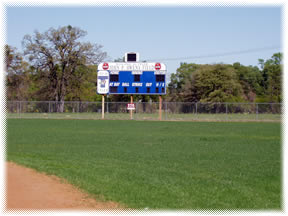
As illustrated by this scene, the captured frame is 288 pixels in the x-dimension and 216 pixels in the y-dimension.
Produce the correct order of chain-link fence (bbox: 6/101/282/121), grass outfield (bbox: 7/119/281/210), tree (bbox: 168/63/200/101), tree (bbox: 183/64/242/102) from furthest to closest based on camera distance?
1. tree (bbox: 168/63/200/101)
2. tree (bbox: 183/64/242/102)
3. chain-link fence (bbox: 6/101/282/121)
4. grass outfield (bbox: 7/119/281/210)

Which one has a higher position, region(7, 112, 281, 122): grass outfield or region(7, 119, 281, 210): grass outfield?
region(7, 112, 281, 122): grass outfield

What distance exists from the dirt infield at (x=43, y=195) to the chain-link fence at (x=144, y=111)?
38.0 m

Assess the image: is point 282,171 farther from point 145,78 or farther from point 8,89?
point 8,89

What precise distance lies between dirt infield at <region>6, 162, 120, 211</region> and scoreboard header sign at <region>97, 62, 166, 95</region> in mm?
33875

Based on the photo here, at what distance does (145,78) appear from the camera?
42.9 m

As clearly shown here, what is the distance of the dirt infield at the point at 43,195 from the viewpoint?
277 inches

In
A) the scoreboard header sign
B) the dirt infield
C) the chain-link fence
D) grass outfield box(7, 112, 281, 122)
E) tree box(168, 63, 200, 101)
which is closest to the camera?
the dirt infield

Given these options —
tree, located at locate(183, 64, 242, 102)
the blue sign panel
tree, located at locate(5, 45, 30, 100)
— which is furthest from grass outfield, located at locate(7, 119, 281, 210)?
tree, located at locate(183, 64, 242, 102)

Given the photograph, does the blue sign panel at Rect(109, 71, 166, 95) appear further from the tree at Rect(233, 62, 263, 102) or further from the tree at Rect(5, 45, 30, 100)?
the tree at Rect(233, 62, 263, 102)

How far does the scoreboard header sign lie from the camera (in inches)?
1688

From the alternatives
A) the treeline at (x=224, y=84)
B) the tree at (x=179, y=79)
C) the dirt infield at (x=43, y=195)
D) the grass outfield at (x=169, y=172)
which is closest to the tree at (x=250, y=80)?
the treeline at (x=224, y=84)

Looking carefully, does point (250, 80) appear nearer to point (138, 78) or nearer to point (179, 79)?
point (179, 79)

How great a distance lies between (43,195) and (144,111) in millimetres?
42659

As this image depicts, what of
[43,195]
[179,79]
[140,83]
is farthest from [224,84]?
[43,195]
